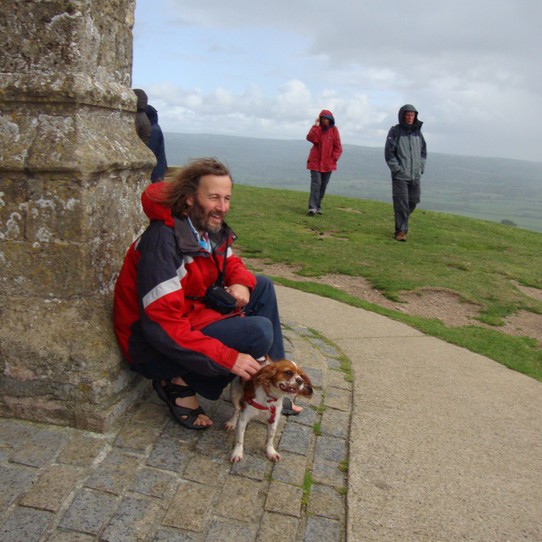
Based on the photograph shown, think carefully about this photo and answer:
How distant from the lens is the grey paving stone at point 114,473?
2.98m

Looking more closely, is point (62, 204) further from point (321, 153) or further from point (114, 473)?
point (321, 153)

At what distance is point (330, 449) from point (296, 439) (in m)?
0.22

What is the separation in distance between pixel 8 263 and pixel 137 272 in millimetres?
731

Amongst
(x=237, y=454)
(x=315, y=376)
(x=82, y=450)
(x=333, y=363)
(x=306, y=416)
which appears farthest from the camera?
(x=333, y=363)

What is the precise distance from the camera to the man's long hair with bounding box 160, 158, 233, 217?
11.6 ft

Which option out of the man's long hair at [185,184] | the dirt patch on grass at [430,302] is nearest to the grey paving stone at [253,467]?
the man's long hair at [185,184]

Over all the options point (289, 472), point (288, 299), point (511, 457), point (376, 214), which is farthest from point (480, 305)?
point (376, 214)

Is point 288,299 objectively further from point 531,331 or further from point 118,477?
point 118,477

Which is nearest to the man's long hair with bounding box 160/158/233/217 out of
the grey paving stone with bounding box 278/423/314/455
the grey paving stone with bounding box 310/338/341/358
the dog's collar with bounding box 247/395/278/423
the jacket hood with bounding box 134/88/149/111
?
the dog's collar with bounding box 247/395/278/423

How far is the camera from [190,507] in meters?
2.92

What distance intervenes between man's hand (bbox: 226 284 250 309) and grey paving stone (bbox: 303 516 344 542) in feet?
4.66

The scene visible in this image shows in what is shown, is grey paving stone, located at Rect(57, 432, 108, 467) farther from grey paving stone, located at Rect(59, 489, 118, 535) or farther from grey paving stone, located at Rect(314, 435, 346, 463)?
grey paving stone, located at Rect(314, 435, 346, 463)

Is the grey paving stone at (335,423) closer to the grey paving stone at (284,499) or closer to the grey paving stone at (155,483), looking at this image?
the grey paving stone at (284,499)

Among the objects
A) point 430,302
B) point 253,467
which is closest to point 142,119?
point 430,302
